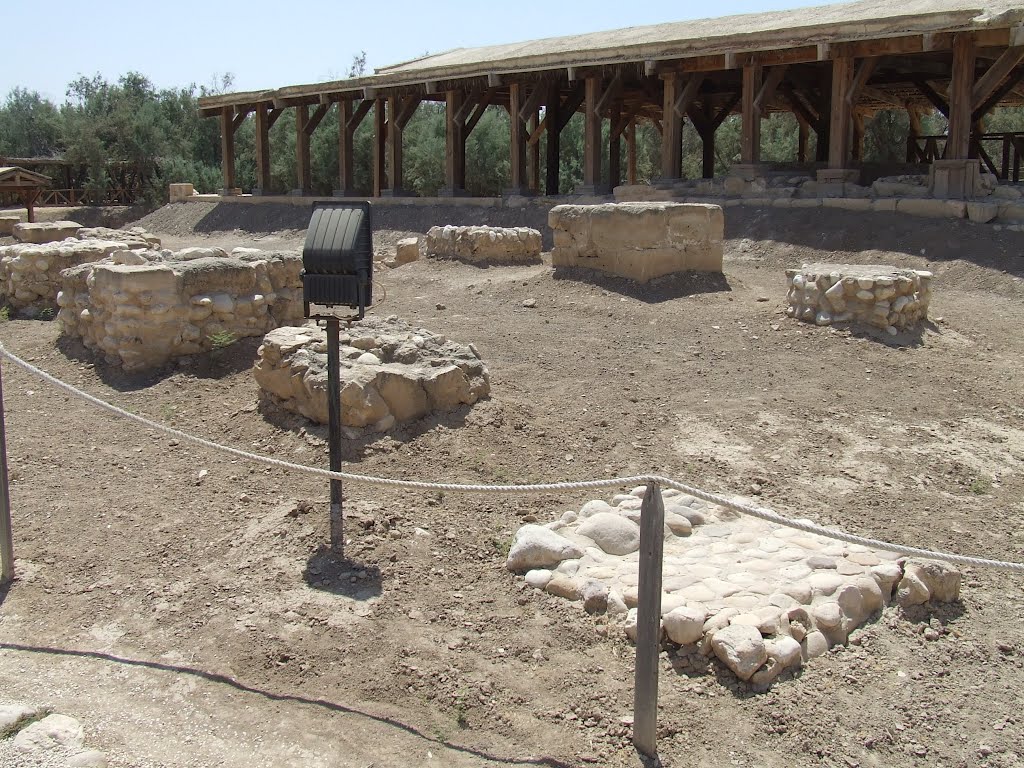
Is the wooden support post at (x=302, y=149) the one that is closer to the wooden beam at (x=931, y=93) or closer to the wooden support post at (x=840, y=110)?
the wooden support post at (x=840, y=110)

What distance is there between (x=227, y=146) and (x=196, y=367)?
20702 millimetres

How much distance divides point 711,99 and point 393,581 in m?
20.7

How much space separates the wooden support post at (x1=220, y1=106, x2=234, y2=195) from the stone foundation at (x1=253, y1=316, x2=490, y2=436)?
20.9m

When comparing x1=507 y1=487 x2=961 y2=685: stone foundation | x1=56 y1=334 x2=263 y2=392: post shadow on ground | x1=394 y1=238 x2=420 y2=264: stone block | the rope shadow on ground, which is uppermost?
x1=394 y1=238 x2=420 y2=264: stone block

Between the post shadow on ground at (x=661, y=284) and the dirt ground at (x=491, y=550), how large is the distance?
3.04 ft

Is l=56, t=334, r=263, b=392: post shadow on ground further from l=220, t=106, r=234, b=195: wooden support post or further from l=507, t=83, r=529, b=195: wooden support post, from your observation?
l=220, t=106, r=234, b=195: wooden support post

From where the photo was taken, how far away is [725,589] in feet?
13.2

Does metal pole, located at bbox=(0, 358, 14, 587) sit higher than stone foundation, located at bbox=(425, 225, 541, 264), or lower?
lower

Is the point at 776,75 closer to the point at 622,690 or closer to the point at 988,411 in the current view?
the point at 988,411

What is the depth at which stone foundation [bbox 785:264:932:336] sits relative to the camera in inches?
327

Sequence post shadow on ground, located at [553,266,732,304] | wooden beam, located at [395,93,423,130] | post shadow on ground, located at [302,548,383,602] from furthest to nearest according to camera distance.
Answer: wooden beam, located at [395,93,423,130]
post shadow on ground, located at [553,266,732,304]
post shadow on ground, located at [302,548,383,602]

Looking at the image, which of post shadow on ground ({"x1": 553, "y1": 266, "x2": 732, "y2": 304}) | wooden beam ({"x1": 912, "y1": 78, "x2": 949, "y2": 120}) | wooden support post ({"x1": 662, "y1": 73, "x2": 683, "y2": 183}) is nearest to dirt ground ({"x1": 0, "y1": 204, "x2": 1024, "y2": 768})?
post shadow on ground ({"x1": 553, "y1": 266, "x2": 732, "y2": 304})

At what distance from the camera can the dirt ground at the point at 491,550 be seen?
3.30 m

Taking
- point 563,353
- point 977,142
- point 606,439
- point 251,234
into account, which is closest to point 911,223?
point 977,142
